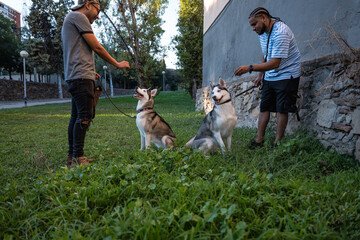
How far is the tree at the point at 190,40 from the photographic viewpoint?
18.3m

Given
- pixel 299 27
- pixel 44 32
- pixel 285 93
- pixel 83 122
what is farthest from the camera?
pixel 44 32

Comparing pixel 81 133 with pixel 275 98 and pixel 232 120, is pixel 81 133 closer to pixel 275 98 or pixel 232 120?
pixel 232 120

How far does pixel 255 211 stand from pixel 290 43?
2800mm

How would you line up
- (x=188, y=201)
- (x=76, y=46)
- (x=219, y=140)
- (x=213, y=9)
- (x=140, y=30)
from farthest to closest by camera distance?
(x=140, y=30) → (x=213, y=9) → (x=219, y=140) → (x=76, y=46) → (x=188, y=201)

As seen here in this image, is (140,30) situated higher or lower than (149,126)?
higher

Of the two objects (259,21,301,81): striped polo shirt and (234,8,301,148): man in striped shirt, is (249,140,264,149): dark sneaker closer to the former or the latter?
(234,8,301,148): man in striped shirt

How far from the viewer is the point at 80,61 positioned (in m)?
3.19

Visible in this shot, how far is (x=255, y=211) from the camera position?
1.89m

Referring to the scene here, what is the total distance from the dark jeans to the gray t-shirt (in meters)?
0.12

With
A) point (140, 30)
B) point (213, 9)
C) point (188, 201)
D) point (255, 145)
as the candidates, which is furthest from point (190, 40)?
point (188, 201)

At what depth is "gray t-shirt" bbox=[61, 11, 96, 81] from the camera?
311 centimetres

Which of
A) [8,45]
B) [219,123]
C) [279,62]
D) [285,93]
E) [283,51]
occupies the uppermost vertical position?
[8,45]

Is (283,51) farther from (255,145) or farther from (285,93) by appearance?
(255,145)

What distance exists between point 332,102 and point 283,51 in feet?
3.64
